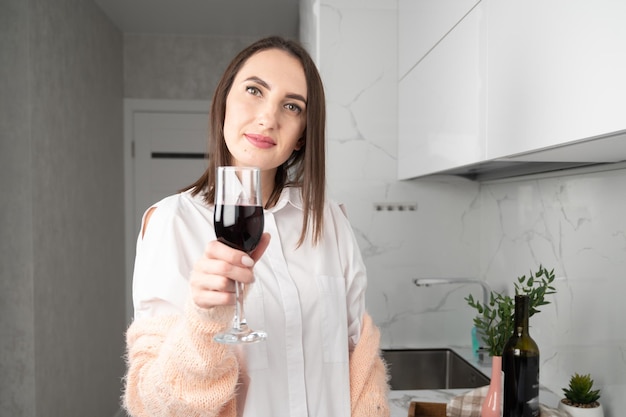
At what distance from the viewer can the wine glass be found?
29.6 inches

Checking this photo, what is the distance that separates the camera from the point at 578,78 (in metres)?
0.93

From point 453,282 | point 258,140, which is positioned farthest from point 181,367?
point 453,282

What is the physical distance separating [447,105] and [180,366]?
3.90 feet

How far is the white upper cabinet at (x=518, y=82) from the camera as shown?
87 cm

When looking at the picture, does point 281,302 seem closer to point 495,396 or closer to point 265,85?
point 265,85

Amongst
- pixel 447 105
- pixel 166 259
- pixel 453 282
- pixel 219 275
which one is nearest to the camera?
pixel 219 275

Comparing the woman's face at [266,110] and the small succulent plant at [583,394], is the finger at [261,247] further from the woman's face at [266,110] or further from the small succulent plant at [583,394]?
the small succulent plant at [583,394]

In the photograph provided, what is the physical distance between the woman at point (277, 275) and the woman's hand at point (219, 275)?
0.56ft

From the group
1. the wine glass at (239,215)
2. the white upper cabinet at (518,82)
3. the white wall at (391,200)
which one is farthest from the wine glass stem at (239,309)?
the white wall at (391,200)

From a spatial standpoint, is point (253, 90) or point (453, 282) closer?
point (253, 90)

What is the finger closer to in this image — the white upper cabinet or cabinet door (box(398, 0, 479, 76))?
the white upper cabinet

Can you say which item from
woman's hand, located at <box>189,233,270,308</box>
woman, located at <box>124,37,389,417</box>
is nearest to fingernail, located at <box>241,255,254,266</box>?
woman's hand, located at <box>189,233,270,308</box>

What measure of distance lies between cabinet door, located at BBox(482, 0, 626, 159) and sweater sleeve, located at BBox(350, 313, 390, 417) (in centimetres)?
53

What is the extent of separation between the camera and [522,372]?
129 centimetres
